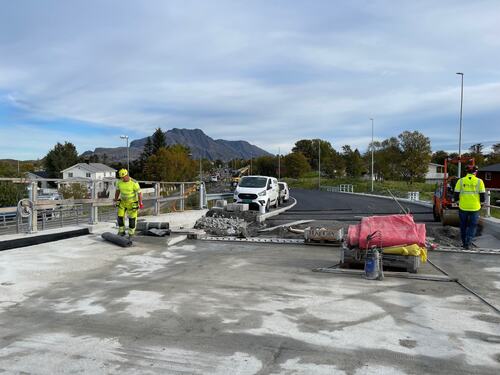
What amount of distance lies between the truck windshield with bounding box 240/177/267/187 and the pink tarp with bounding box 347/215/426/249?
15213 mm

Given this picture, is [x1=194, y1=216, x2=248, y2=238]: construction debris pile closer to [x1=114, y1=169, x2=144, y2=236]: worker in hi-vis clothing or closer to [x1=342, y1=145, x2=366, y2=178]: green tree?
[x1=114, y1=169, x2=144, y2=236]: worker in hi-vis clothing

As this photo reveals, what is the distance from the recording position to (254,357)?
4285 millimetres

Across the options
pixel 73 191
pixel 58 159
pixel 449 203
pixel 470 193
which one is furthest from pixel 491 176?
pixel 58 159

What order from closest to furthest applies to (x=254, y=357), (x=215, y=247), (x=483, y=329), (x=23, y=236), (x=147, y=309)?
(x=254, y=357), (x=483, y=329), (x=147, y=309), (x=23, y=236), (x=215, y=247)

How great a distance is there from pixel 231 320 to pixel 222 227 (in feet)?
31.2

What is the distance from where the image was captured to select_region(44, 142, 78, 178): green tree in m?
107

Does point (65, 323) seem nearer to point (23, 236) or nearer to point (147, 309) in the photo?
point (147, 309)

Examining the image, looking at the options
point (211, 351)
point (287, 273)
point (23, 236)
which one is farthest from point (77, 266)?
point (211, 351)

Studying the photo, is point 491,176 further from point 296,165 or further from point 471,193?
point 471,193

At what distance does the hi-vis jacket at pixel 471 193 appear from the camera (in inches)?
432

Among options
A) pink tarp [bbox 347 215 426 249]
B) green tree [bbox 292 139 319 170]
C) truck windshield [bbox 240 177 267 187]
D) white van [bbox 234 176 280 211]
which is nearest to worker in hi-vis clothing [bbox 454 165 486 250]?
pink tarp [bbox 347 215 426 249]

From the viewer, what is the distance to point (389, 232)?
802cm

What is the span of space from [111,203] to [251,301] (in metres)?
7.48

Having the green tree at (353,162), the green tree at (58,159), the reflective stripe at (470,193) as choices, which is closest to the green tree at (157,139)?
the green tree at (58,159)
